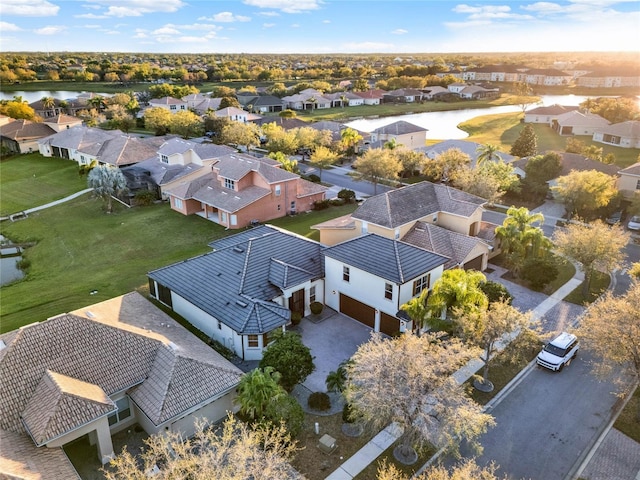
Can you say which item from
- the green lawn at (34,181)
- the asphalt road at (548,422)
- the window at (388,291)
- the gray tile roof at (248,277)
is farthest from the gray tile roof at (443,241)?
the green lawn at (34,181)

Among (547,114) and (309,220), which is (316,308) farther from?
(547,114)

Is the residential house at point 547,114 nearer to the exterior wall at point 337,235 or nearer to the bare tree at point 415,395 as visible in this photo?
the exterior wall at point 337,235

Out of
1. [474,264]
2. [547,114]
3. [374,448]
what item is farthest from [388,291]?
[547,114]

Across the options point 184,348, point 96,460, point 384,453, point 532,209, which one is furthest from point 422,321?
point 532,209

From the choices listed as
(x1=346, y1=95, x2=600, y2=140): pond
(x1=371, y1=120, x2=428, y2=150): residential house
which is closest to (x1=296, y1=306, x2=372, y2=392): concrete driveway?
(x1=371, y1=120, x2=428, y2=150): residential house

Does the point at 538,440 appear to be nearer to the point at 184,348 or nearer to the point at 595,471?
the point at 595,471

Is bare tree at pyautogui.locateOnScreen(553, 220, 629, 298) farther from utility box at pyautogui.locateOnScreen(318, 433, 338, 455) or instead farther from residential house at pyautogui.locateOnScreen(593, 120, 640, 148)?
residential house at pyautogui.locateOnScreen(593, 120, 640, 148)
